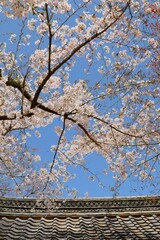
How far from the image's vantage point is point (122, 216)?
746cm

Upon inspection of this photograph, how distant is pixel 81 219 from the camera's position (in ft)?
23.8

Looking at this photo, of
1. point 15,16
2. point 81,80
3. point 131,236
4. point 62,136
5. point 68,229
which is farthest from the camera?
point 62,136

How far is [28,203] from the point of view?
25.7ft

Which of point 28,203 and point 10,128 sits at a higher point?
point 10,128

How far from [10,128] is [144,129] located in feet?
9.64

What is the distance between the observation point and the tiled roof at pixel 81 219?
6.01 metres

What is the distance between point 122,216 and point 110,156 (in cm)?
114

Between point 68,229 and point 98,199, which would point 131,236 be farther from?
point 98,199

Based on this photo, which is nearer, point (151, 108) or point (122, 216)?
point (122, 216)

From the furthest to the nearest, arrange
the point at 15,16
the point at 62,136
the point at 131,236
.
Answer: the point at 62,136 < the point at 131,236 < the point at 15,16

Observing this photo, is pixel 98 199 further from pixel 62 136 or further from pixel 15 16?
pixel 15 16

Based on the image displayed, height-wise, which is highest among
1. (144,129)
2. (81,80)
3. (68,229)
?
(81,80)

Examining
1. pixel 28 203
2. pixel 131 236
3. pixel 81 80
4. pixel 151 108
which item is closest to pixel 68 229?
pixel 131 236

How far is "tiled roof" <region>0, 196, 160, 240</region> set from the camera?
601 cm
